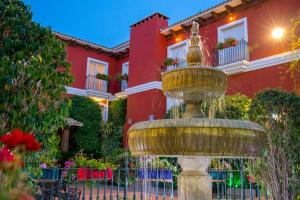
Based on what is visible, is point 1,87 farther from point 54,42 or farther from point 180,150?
point 180,150

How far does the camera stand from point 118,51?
1941 centimetres

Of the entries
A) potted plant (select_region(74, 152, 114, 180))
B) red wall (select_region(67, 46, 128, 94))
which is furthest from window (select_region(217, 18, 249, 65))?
potted plant (select_region(74, 152, 114, 180))

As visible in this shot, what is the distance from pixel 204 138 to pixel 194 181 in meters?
0.77

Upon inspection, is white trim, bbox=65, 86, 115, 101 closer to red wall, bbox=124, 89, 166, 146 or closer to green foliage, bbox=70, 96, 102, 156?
green foliage, bbox=70, 96, 102, 156

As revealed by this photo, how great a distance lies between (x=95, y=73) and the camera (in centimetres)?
1892

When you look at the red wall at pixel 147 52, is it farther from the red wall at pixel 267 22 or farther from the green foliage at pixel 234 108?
the green foliage at pixel 234 108

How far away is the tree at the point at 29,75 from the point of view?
151 inches

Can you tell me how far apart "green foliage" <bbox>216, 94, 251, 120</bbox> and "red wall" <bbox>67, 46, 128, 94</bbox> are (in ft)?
29.7

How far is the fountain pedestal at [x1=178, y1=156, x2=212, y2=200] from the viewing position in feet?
12.2

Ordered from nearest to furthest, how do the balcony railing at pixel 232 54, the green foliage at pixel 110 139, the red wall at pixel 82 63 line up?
the balcony railing at pixel 232 54 < the green foliage at pixel 110 139 < the red wall at pixel 82 63

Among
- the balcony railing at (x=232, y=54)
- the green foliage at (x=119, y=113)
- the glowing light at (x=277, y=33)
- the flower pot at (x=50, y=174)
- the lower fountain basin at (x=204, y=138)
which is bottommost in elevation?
the flower pot at (x=50, y=174)

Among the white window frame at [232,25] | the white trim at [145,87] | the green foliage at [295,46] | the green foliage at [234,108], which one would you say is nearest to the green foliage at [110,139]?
the white trim at [145,87]

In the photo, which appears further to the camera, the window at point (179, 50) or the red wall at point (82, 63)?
the red wall at point (82, 63)

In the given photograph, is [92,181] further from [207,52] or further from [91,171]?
[207,52]
